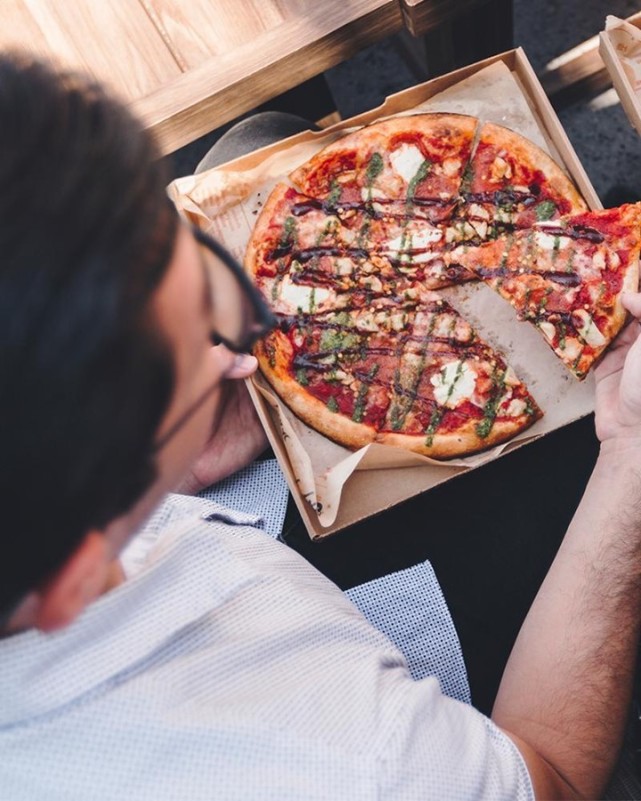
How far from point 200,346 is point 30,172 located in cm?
28

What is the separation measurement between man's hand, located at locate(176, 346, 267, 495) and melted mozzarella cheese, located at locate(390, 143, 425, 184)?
0.77m

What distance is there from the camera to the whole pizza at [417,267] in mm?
2156

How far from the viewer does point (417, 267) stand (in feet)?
7.48

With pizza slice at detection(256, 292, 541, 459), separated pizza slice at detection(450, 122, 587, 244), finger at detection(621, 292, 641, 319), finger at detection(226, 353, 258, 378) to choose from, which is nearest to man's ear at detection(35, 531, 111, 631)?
finger at detection(226, 353, 258, 378)

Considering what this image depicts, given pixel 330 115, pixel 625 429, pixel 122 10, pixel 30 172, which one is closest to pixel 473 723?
pixel 625 429

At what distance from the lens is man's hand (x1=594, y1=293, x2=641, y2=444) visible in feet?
5.76

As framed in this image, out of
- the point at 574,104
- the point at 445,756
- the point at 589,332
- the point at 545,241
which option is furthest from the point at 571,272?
the point at 445,756

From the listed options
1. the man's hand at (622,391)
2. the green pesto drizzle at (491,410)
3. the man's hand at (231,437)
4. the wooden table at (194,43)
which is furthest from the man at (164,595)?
the wooden table at (194,43)

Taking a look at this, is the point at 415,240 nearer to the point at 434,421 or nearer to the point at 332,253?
the point at 332,253

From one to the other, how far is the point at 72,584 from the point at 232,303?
0.43m

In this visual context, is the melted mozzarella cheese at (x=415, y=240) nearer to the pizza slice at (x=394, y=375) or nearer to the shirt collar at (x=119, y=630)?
the pizza slice at (x=394, y=375)

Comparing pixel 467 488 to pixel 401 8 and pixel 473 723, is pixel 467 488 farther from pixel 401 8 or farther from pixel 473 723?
pixel 401 8

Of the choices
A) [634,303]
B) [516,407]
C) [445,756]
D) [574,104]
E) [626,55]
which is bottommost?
[516,407]

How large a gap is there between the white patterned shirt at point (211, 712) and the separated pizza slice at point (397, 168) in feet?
4.39
